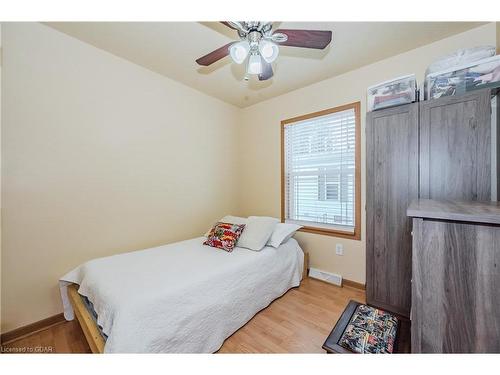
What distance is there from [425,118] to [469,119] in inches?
9.2

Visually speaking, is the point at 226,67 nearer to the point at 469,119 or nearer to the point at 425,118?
the point at 425,118

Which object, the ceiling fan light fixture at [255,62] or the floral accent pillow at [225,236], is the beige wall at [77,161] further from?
the ceiling fan light fixture at [255,62]

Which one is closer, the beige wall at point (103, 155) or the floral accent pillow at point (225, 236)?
the beige wall at point (103, 155)

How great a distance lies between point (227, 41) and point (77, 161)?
1.76m

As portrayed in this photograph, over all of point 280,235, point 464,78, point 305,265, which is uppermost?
point 464,78

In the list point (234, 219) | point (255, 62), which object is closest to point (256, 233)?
point (234, 219)

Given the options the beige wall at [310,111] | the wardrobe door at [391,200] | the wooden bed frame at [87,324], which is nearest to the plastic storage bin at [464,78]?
the wardrobe door at [391,200]

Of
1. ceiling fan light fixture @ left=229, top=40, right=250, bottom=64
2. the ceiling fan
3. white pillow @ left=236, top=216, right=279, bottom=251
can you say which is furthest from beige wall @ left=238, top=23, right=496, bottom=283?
ceiling fan light fixture @ left=229, top=40, right=250, bottom=64

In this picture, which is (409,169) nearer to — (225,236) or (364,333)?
(364,333)

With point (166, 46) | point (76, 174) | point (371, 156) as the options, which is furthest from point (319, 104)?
point (76, 174)

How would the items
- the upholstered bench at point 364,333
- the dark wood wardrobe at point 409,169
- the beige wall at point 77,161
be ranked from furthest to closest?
the beige wall at point 77,161, the dark wood wardrobe at point 409,169, the upholstered bench at point 364,333

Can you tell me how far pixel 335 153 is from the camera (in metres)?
2.51

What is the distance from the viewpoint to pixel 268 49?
135cm

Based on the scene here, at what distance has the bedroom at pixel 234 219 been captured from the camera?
1.15 metres
